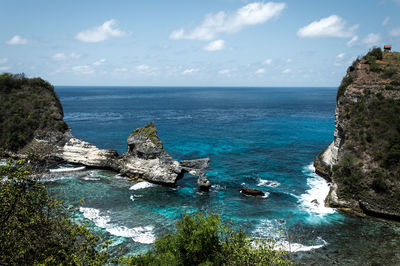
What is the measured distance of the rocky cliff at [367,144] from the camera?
1617 inches

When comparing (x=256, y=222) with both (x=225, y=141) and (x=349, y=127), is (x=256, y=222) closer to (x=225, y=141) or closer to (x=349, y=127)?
(x=349, y=127)

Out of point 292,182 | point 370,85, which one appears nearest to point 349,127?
point 370,85

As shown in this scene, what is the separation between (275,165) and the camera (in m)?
64.0

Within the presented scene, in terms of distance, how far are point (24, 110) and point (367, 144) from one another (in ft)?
272

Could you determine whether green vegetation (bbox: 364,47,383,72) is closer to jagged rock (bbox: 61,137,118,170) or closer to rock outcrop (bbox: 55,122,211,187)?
rock outcrop (bbox: 55,122,211,187)

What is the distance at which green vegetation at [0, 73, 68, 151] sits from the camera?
6444 cm

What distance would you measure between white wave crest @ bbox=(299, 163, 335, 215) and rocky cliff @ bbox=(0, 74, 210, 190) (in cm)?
1801

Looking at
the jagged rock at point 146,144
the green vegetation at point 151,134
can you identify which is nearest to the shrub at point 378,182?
the jagged rock at point 146,144

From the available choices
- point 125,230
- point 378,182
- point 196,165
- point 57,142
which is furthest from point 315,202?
point 57,142

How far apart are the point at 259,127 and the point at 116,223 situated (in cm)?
8443

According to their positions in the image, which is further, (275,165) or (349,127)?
(275,165)

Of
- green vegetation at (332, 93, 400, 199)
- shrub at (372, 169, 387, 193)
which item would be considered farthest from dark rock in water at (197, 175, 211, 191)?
shrub at (372, 169, 387, 193)

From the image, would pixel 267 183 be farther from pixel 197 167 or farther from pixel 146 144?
pixel 146 144

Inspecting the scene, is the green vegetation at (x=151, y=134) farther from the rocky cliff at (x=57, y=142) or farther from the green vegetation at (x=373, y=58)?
the green vegetation at (x=373, y=58)
